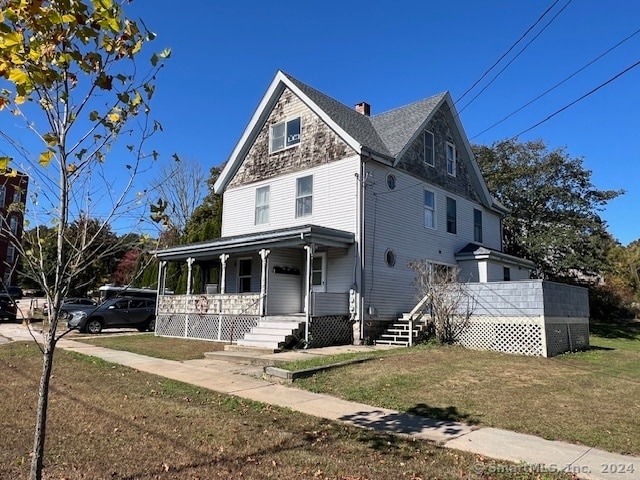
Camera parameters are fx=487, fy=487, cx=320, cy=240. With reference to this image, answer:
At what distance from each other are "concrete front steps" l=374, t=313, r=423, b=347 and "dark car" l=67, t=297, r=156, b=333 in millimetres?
12098

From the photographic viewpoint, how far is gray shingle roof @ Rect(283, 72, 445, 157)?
1786 centimetres

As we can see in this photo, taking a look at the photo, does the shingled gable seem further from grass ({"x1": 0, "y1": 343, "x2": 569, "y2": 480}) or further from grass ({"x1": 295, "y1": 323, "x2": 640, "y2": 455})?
grass ({"x1": 0, "y1": 343, "x2": 569, "y2": 480})

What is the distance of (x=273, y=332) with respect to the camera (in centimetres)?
1449

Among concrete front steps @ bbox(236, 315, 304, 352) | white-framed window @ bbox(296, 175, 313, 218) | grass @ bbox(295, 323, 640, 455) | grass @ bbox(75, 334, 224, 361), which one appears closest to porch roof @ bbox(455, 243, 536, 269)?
white-framed window @ bbox(296, 175, 313, 218)

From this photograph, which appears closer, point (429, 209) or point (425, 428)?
point (425, 428)

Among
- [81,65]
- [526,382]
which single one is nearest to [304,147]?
[526,382]

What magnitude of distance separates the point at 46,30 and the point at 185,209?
138ft

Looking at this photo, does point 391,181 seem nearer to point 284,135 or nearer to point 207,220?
point 284,135

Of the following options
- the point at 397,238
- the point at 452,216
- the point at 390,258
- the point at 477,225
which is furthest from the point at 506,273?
the point at 390,258

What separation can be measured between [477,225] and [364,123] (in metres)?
7.46

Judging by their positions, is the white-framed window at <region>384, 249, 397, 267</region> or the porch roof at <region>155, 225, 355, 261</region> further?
the white-framed window at <region>384, 249, 397, 267</region>

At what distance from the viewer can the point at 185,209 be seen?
4425 centimetres

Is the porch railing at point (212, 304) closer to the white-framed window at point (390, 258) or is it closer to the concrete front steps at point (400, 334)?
the concrete front steps at point (400, 334)

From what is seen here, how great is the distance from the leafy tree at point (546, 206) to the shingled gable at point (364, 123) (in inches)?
287
